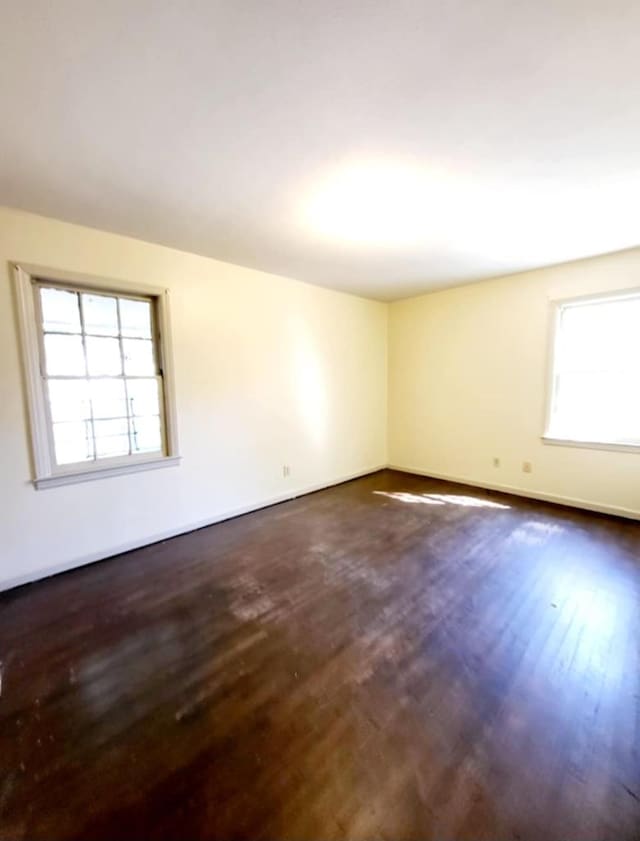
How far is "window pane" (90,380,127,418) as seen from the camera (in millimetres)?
2781

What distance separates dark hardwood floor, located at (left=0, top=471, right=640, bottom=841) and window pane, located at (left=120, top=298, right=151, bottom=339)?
1812 mm

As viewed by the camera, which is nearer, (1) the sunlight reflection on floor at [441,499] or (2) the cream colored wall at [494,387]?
(2) the cream colored wall at [494,387]

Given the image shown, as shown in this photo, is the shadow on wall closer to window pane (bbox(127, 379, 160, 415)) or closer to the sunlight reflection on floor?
the sunlight reflection on floor

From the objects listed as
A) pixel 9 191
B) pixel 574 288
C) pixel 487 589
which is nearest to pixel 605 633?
pixel 487 589

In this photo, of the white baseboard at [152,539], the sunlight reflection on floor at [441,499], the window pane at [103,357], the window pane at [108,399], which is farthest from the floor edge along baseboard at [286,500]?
the window pane at [103,357]

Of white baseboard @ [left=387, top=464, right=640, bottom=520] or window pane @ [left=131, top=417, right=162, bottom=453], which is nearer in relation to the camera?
window pane @ [left=131, top=417, right=162, bottom=453]

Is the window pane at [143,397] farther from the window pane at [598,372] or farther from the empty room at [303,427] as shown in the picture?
the window pane at [598,372]

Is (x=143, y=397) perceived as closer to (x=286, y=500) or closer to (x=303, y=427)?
(x=303, y=427)

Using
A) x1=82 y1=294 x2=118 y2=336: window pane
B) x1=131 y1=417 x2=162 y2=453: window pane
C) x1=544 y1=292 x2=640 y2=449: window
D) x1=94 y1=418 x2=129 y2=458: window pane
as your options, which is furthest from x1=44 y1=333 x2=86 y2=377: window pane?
x1=544 y1=292 x2=640 y2=449: window

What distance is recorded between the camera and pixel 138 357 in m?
2.98

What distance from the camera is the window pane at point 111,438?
2.81 metres

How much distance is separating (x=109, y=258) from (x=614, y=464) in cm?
476

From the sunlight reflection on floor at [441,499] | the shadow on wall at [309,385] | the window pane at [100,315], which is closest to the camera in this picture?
the window pane at [100,315]

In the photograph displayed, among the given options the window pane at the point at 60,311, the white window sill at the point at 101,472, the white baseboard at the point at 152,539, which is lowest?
the white baseboard at the point at 152,539
